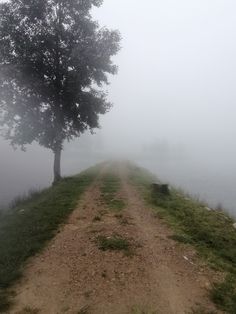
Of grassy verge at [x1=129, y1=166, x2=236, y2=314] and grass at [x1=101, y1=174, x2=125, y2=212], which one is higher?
grass at [x1=101, y1=174, x2=125, y2=212]

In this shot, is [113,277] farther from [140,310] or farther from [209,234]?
[209,234]

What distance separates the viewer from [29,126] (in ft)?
98.7

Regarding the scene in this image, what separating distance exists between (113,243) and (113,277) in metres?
2.38

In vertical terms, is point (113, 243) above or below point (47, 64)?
below

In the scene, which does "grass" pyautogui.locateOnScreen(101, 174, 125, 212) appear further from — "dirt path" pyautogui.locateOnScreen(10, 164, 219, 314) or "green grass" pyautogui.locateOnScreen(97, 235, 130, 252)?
"green grass" pyautogui.locateOnScreen(97, 235, 130, 252)

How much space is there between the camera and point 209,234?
14000 millimetres

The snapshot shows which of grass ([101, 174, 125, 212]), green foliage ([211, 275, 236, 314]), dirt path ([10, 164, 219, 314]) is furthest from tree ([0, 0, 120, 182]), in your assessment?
green foliage ([211, 275, 236, 314])

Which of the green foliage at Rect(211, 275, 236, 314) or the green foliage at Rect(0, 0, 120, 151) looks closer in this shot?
the green foliage at Rect(211, 275, 236, 314)

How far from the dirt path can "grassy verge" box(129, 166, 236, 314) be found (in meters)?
0.43

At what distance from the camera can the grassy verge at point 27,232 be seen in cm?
1029

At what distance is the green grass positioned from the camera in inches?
469

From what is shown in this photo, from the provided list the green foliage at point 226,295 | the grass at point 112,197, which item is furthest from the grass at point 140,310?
the grass at point 112,197

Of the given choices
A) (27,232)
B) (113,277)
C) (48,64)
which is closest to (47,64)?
(48,64)

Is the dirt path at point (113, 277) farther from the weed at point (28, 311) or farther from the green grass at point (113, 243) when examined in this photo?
the green grass at point (113, 243)
